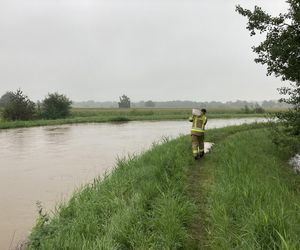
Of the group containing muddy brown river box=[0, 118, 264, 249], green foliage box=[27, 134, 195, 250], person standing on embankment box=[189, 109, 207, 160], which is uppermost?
person standing on embankment box=[189, 109, 207, 160]

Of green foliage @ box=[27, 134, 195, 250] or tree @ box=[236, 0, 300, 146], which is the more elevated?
tree @ box=[236, 0, 300, 146]

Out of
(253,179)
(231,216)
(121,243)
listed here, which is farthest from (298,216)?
(121,243)

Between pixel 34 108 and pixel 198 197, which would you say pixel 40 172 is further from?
pixel 34 108

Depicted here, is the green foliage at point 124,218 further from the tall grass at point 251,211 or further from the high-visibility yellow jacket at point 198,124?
the high-visibility yellow jacket at point 198,124

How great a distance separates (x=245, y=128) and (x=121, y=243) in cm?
2083

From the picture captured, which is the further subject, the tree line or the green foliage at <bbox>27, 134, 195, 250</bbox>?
the tree line

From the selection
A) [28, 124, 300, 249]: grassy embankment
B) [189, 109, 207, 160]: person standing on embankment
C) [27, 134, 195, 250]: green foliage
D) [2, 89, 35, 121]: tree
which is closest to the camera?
[28, 124, 300, 249]: grassy embankment

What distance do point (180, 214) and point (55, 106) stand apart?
5088 cm

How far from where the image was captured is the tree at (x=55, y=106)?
53656mm

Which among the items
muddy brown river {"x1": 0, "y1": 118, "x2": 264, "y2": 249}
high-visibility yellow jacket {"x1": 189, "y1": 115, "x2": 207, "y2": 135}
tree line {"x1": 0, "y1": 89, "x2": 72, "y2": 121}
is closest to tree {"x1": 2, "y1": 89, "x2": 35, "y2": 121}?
tree line {"x1": 0, "y1": 89, "x2": 72, "y2": 121}

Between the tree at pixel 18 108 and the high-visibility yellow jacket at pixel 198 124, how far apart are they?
39912 mm

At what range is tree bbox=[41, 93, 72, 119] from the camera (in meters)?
53.7

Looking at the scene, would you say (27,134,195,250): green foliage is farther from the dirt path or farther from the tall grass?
the tall grass

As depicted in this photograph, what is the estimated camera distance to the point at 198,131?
39.7ft
